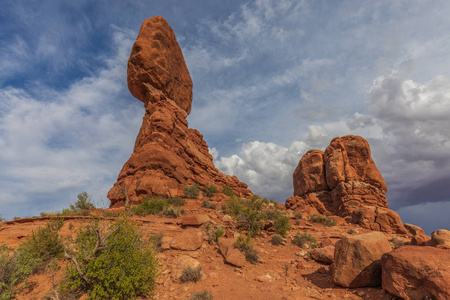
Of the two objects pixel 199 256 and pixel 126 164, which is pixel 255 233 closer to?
pixel 199 256

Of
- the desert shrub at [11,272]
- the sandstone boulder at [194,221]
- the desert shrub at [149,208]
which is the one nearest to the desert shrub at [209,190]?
the desert shrub at [149,208]

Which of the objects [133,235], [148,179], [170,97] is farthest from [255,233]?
[170,97]

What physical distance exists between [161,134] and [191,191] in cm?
755

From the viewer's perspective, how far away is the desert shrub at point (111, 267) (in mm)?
Result: 5293

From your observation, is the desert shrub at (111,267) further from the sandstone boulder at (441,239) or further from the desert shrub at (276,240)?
the sandstone boulder at (441,239)

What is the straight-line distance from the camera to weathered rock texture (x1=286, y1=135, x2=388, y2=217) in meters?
31.7

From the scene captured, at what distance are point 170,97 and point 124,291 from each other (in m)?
28.3

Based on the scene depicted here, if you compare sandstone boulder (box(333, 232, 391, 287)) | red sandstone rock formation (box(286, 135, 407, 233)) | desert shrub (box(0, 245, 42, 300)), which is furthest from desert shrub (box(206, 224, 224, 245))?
red sandstone rock formation (box(286, 135, 407, 233))

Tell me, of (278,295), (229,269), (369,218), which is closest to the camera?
(278,295)

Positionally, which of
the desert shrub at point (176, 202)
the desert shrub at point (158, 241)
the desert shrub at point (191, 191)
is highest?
the desert shrub at point (191, 191)

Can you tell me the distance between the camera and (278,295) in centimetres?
599

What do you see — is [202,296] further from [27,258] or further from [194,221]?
[194,221]

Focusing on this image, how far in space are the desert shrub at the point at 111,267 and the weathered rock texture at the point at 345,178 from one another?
27501mm

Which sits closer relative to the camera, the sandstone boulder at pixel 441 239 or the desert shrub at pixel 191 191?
the sandstone boulder at pixel 441 239
